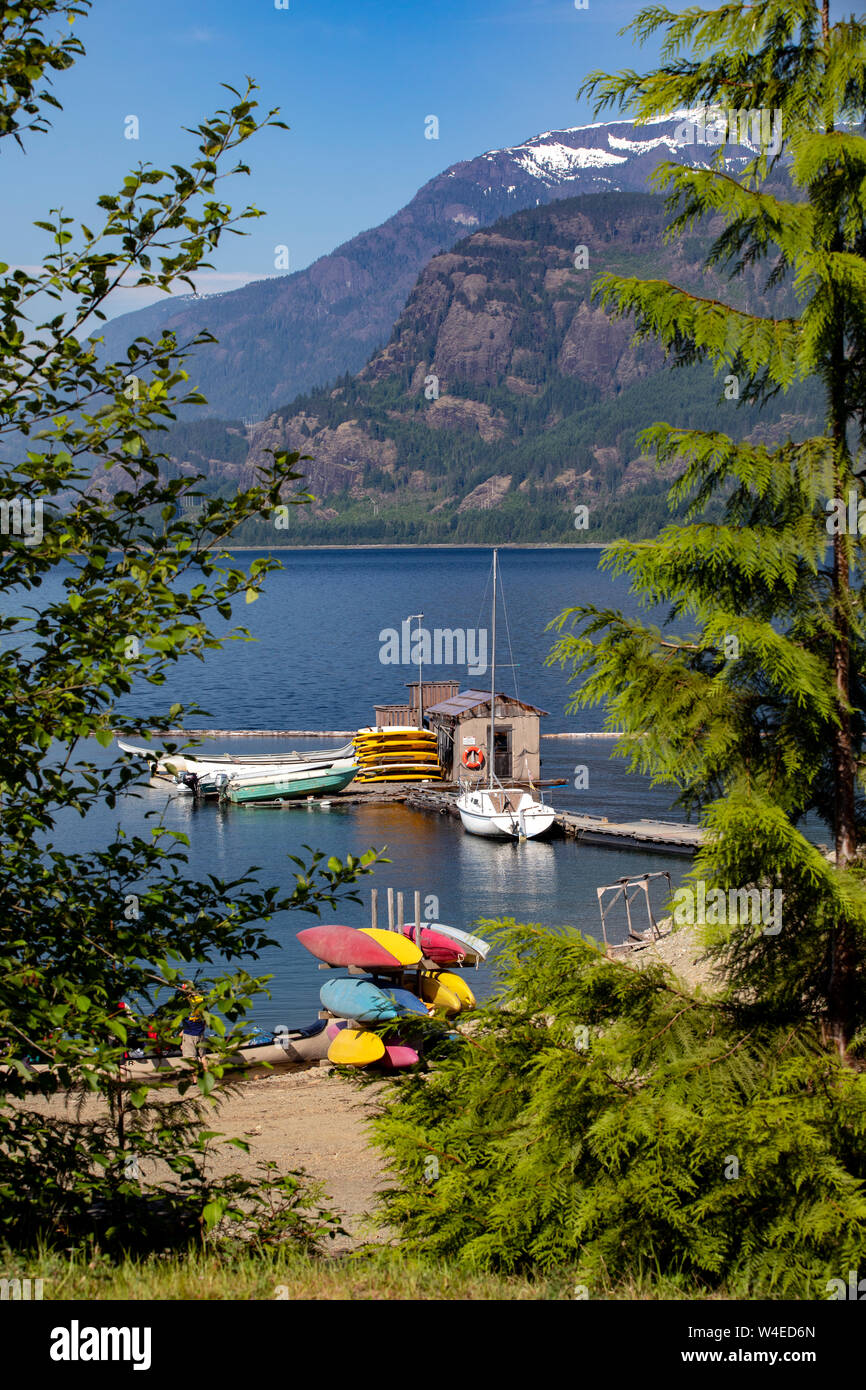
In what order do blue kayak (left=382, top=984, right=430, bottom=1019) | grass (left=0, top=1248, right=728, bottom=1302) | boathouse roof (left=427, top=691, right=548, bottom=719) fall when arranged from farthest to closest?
boathouse roof (left=427, top=691, right=548, bottom=719), blue kayak (left=382, top=984, right=430, bottom=1019), grass (left=0, top=1248, right=728, bottom=1302)

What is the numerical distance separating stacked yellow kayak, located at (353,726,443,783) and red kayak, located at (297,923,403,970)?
3223 centimetres

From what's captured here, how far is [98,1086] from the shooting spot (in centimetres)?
543

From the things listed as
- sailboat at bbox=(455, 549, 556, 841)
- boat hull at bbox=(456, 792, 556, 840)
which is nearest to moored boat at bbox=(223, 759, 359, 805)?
sailboat at bbox=(455, 549, 556, 841)

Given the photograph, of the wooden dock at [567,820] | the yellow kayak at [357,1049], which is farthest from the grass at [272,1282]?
the wooden dock at [567,820]

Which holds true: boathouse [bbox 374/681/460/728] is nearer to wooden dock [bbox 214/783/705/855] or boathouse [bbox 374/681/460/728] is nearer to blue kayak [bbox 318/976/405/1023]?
wooden dock [bbox 214/783/705/855]

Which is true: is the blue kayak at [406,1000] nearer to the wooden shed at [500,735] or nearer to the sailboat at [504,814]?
the sailboat at [504,814]

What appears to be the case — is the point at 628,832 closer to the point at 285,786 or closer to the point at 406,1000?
the point at 285,786

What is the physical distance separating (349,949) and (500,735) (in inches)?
1179

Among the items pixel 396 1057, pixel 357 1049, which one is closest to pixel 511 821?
pixel 396 1057

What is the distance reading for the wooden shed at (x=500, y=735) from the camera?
2083 inches

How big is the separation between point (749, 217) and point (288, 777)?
47535 millimetres

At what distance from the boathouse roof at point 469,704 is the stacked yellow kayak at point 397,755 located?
185cm

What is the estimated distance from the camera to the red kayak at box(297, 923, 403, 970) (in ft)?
79.9

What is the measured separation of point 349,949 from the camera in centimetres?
2452
